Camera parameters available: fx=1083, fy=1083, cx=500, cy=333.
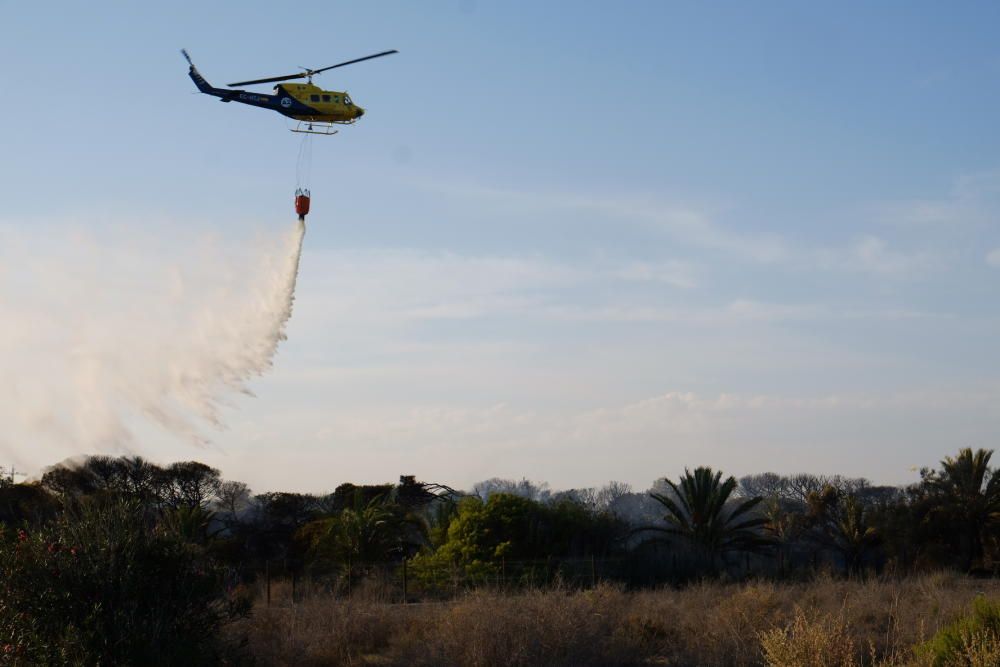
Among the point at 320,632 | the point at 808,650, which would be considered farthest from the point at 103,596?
the point at 808,650

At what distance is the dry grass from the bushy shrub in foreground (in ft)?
15.1

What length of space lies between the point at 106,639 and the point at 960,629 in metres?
12.8

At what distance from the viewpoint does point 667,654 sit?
24969mm

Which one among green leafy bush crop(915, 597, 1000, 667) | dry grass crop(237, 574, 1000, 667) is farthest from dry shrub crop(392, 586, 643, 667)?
green leafy bush crop(915, 597, 1000, 667)

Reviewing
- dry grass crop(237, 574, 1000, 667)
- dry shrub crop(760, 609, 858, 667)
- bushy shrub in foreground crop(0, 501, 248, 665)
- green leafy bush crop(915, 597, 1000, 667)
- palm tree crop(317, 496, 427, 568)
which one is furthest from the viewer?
palm tree crop(317, 496, 427, 568)

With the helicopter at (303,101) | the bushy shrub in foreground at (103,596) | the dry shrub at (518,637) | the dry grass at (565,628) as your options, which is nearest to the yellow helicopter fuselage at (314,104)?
the helicopter at (303,101)

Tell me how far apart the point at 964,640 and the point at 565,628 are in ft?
33.7

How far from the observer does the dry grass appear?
22.5 metres

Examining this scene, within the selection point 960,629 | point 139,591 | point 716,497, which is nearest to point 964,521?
point 716,497

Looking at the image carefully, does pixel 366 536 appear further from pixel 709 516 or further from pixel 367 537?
pixel 709 516

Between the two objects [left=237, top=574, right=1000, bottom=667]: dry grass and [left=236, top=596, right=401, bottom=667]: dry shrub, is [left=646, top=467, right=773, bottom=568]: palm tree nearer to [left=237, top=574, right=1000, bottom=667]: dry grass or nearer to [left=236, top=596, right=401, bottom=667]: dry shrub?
[left=237, top=574, right=1000, bottom=667]: dry grass

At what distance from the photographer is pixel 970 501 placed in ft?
160

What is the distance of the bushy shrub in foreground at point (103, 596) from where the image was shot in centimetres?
1658

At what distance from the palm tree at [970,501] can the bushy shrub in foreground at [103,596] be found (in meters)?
39.4
